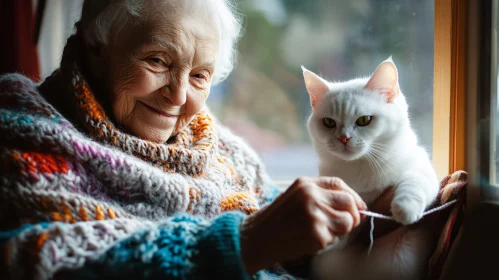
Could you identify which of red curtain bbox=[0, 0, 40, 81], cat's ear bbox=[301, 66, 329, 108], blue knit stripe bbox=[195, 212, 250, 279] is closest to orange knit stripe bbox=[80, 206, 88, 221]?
blue knit stripe bbox=[195, 212, 250, 279]

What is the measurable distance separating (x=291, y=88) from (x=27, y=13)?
121cm

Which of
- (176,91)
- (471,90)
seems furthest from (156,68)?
(471,90)

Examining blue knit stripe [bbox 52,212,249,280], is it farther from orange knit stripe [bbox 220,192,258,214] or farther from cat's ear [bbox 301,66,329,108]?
cat's ear [bbox 301,66,329,108]

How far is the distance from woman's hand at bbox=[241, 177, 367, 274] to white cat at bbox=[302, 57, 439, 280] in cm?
13

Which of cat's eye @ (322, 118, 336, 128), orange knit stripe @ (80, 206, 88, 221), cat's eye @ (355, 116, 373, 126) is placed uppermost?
cat's eye @ (355, 116, 373, 126)

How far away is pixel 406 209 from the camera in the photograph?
→ 711 mm

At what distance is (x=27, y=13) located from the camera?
1685mm

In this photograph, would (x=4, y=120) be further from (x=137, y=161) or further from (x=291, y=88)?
(x=291, y=88)

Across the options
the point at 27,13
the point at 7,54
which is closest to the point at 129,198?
the point at 7,54

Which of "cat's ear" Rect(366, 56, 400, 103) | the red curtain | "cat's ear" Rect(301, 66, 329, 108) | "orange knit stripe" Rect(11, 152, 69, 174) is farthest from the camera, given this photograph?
the red curtain

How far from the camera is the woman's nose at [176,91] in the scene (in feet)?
3.29

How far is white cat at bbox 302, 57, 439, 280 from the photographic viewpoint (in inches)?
31.7

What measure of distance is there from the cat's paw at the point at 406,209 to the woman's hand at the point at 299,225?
7 centimetres

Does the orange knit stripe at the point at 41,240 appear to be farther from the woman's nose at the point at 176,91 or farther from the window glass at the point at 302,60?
the window glass at the point at 302,60
